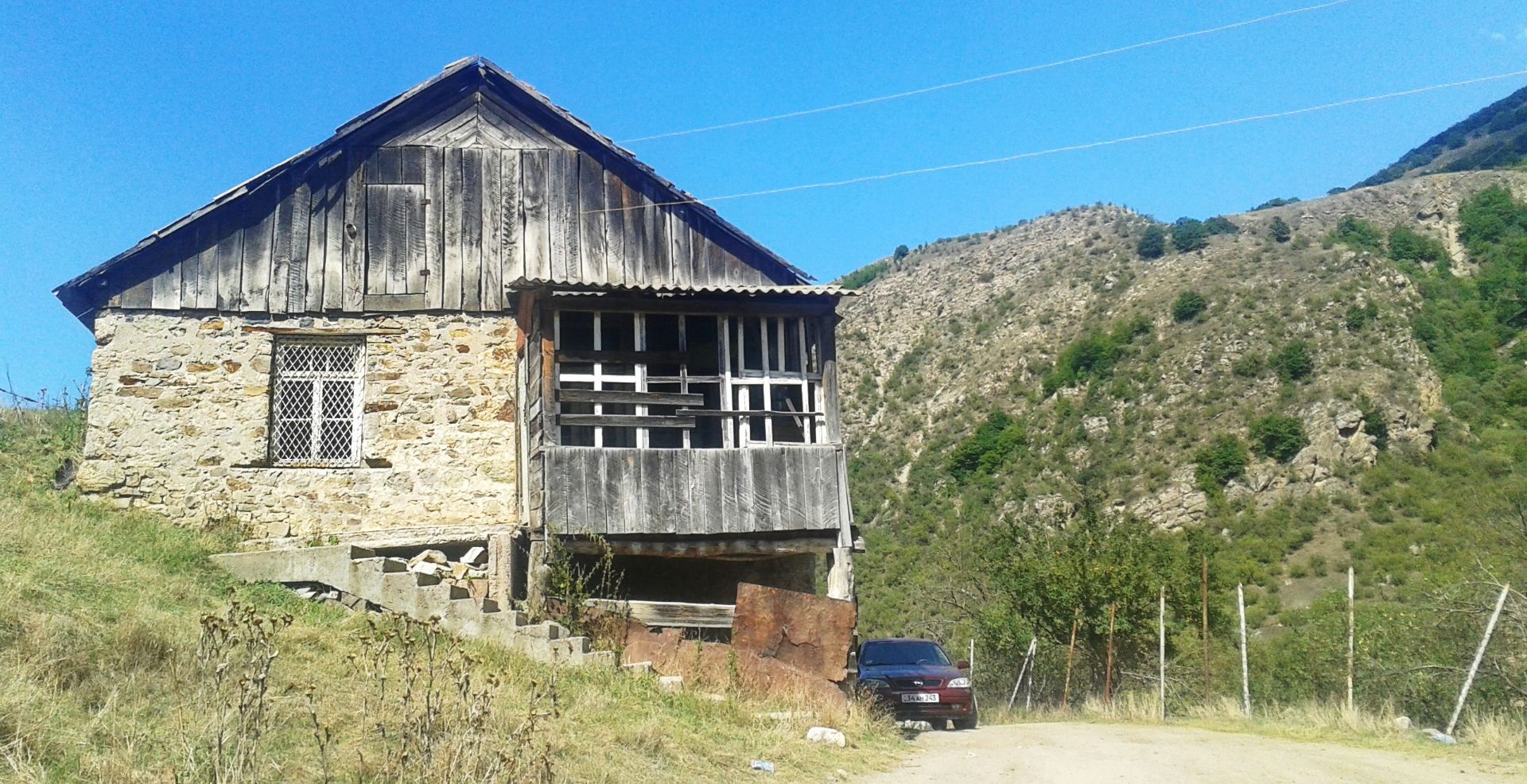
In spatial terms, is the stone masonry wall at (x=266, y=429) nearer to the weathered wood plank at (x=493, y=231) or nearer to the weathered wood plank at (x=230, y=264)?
the weathered wood plank at (x=230, y=264)

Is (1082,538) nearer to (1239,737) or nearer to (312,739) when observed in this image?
(1239,737)

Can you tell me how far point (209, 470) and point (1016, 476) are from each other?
3105cm

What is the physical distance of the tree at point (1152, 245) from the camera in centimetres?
5159

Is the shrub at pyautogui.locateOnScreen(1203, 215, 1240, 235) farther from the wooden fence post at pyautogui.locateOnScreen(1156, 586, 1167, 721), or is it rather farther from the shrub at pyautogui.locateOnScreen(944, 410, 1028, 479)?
the wooden fence post at pyautogui.locateOnScreen(1156, 586, 1167, 721)

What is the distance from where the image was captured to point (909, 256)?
221 ft

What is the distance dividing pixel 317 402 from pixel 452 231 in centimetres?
268

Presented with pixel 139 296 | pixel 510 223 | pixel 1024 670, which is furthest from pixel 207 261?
pixel 1024 670

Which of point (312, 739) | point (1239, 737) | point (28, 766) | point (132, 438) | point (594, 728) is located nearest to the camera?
point (28, 766)

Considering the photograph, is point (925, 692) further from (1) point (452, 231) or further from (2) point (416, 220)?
(2) point (416, 220)

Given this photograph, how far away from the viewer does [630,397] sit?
13.2 metres

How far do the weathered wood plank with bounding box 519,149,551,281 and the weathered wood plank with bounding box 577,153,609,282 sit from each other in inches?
17.2

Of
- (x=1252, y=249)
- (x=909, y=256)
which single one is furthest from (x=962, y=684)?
(x=909, y=256)

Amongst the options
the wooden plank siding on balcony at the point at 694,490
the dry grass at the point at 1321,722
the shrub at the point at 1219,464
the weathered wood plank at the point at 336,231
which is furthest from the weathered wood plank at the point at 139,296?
the shrub at the point at 1219,464

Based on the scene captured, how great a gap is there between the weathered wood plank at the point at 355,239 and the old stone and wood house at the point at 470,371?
3 cm
